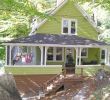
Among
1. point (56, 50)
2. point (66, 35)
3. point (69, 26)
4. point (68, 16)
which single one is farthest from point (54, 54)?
point (68, 16)

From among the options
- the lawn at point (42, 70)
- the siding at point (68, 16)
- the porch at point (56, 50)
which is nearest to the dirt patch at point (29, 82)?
the lawn at point (42, 70)

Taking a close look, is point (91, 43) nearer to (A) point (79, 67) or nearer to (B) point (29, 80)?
A: (A) point (79, 67)

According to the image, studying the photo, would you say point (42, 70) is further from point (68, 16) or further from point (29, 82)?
point (68, 16)

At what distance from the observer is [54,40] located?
28.9 m

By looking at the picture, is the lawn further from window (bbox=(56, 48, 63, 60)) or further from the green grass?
window (bbox=(56, 48, 63, 60))

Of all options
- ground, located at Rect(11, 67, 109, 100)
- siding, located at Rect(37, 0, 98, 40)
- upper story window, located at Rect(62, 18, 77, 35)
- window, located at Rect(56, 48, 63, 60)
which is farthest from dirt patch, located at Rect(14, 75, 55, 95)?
upper story window, located at Rect(62, 18, 77, 35)

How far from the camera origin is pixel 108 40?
39.8m

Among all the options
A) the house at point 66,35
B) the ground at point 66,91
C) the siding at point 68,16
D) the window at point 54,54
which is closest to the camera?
the ground at point 66,91

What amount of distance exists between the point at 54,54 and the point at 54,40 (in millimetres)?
1989

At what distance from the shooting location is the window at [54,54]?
3041 cm

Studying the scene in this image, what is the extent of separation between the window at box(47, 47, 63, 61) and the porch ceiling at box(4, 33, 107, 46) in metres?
1.37

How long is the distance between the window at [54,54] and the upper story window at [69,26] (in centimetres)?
197

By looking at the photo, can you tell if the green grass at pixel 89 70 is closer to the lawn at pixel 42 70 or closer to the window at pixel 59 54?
the lawn at pixel 42 70

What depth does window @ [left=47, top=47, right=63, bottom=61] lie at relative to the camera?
30.4 m
